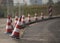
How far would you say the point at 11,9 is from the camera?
1700 inches

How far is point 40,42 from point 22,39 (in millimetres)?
1242

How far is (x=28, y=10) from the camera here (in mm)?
46938

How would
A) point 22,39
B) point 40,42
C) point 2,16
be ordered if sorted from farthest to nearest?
point 2,16, point 22,39, point 40,42

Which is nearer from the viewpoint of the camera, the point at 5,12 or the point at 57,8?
the point at 5,12

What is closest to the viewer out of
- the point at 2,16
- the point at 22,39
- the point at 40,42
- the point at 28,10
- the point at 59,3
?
the point at 40,42

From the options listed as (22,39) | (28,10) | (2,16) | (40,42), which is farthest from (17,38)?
(28,10)

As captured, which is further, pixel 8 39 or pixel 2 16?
pixel 2 16

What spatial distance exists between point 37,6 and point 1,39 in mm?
33885

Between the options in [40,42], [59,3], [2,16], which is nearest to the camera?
[40,42]

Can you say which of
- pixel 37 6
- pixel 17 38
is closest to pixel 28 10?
pixel 37 6

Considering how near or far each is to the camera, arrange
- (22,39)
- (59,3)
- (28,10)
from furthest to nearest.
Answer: (59,3) < (28,10) < (22,39)

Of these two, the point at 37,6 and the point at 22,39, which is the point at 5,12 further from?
the point at 22,39

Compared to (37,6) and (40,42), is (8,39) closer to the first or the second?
(40,42)

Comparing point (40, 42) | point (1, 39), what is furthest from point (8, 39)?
point (40, 42)
